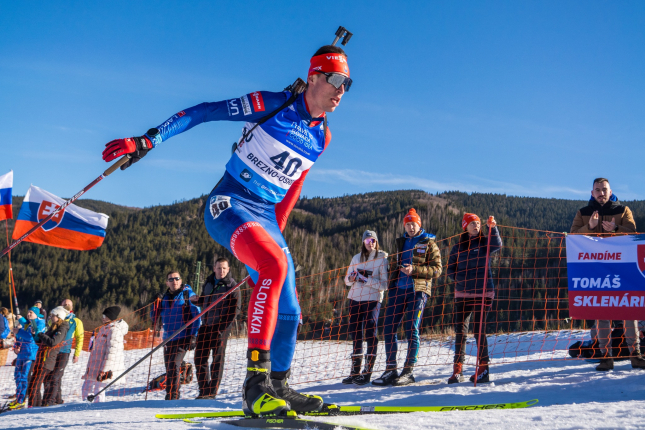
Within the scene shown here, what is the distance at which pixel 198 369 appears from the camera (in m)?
6.02

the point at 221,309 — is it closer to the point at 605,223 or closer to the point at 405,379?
the point at 405,379

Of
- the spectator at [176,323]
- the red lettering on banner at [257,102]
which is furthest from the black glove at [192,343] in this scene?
the red lettering on banner at [257,102]

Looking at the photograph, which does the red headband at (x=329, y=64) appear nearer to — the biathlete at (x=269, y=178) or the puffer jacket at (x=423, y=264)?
the biathlete at (x=269, y=178)

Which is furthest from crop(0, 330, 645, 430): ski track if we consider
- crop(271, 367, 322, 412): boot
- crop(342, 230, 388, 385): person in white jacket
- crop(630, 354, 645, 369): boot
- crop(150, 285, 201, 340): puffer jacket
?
crop(150, 285, 201, 340): puffer jacket

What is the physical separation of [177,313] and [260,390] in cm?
437

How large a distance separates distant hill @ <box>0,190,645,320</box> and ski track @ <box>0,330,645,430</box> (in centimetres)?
2885

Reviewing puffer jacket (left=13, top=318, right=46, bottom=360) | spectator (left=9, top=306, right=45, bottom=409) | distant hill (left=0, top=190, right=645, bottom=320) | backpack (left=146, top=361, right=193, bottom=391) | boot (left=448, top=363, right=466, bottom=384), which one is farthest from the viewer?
distant hill (left=0, top=190, right=645, bottom=320)

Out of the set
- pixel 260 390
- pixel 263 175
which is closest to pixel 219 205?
pixel 263 175

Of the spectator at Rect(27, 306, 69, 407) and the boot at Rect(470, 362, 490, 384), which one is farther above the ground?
the boot at Rect(470, 362, 490, 384)

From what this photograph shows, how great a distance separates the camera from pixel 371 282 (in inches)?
233

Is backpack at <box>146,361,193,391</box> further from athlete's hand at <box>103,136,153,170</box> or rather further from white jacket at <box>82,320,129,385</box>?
athlete's hand at <box>103,136,153,170</box>

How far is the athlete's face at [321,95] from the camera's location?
305 cm

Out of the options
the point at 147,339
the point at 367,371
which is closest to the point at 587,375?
the point at 367,371

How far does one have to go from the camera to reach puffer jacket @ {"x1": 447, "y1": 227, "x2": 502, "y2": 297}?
17.3 ft
